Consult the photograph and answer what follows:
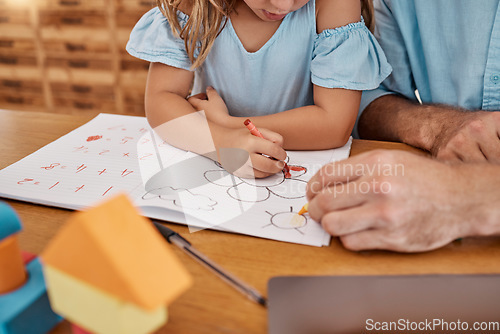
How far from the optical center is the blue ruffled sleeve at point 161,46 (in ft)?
2.95

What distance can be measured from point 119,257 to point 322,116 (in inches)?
24.5

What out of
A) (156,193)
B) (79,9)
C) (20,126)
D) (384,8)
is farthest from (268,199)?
(79,9)

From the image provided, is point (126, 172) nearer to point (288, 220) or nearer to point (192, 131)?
point (192, 131)

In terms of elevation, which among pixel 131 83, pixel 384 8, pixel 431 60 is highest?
pixel 384 8

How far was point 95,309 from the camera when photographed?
11.8 inches

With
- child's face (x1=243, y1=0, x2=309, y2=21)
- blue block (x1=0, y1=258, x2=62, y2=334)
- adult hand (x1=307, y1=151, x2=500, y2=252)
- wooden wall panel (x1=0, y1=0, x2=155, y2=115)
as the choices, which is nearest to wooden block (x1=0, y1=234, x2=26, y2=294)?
blue block (x1=0, y1=258, x2=62, y2=334)

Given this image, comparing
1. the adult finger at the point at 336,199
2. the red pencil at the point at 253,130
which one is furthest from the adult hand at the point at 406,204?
the red pencil at the point at 253,130

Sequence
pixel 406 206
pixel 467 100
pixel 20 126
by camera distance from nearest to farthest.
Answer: pixel 406 206
pixel 20 126
pixel 467 100

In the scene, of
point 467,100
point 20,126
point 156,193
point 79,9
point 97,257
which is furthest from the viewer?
point 79,9

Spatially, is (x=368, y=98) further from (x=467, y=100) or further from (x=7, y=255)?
(x=7, y=255)

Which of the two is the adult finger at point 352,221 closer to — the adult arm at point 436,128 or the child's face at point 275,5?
the adult arm at point 436,128

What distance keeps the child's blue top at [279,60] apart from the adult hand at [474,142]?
0.20 metres

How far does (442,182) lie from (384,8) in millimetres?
684

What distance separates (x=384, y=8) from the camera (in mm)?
1037
